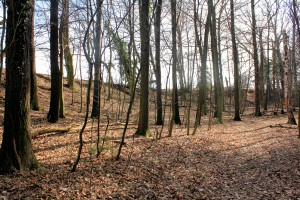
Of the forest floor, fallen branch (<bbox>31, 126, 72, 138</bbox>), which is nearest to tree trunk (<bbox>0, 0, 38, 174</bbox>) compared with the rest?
the forest floor

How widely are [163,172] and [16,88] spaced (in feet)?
13.4

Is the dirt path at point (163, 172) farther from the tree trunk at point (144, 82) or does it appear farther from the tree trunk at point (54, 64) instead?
the tree trunk at point (54, 64)

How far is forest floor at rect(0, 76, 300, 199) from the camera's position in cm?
501

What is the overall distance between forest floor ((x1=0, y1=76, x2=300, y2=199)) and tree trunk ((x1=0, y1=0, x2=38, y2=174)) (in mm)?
402

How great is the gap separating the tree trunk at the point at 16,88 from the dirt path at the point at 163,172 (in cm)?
43

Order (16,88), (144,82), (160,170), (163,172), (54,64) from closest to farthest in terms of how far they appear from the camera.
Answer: (16,88), (163,172), (160,170), (144,82), (54,64)

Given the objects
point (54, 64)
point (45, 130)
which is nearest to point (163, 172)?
point (45, 130)

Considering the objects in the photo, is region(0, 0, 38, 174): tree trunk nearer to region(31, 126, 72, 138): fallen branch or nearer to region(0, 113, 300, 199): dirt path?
region(0, 113, 300, 199): dirt path

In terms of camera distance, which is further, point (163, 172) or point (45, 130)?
point (45, 130)

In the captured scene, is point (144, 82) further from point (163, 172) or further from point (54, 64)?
point (163, 172)

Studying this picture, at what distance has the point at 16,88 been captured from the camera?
4.85 meters

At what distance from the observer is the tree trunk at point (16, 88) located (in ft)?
15.8

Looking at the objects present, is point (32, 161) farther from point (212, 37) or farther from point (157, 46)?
point (212, 37)

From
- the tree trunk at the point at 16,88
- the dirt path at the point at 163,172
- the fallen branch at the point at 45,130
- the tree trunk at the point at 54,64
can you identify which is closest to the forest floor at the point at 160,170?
the dirt path at the point at 163,172
